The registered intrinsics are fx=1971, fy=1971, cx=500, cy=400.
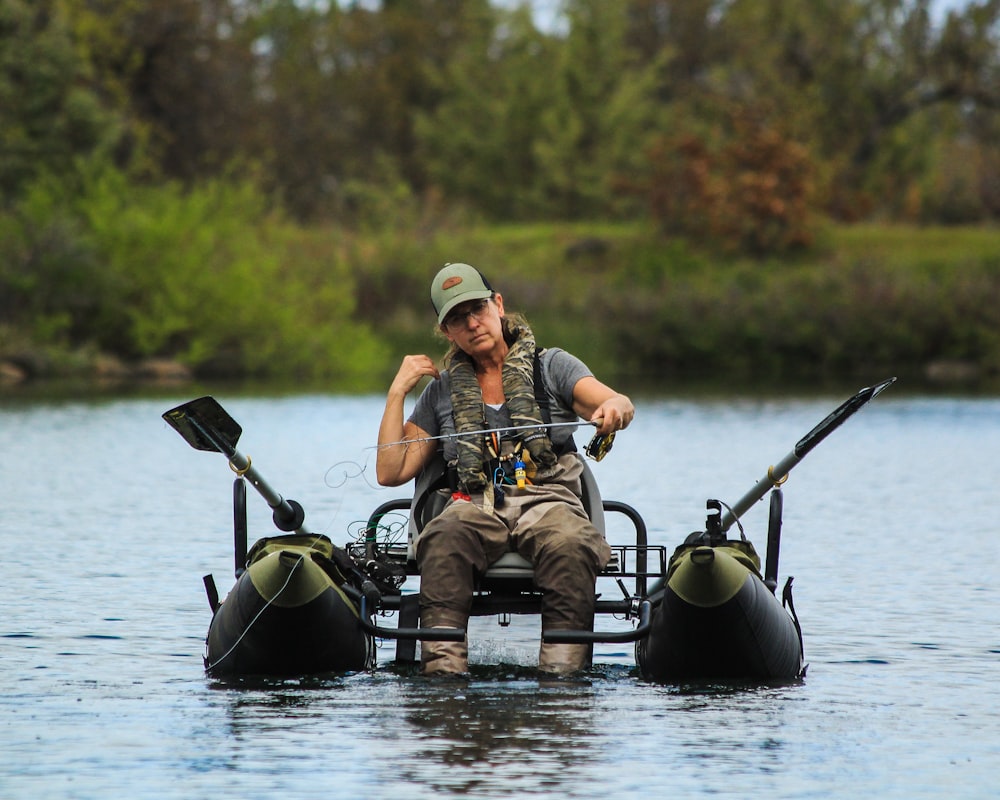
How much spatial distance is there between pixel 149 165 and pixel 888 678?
150ft

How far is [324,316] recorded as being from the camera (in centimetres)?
4612

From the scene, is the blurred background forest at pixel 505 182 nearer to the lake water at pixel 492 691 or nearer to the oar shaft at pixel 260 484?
the lake water at pixel 492 691

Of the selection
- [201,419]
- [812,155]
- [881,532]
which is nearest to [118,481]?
[881,532]

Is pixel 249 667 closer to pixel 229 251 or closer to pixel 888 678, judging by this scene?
pixel 888 678

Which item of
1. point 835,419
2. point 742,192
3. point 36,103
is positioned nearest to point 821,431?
point 835,419

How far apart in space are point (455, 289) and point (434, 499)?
92cm

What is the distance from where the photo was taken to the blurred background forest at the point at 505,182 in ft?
144

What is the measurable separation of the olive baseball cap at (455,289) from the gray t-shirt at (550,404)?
34 cm

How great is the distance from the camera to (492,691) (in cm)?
832

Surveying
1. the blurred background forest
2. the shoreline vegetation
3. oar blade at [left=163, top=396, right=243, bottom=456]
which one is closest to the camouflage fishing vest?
oar blade at [left=163, top=396, right=243, bottom=456]

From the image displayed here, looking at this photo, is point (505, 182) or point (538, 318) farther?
point (505, 182)

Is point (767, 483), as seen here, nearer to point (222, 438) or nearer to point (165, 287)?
point (222, 438)

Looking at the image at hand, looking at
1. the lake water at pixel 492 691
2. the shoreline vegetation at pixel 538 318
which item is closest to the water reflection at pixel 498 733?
the lake water at pixel 492 691

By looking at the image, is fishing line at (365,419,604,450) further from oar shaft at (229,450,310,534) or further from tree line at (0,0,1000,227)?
tree line at (0,0,1000,227)
